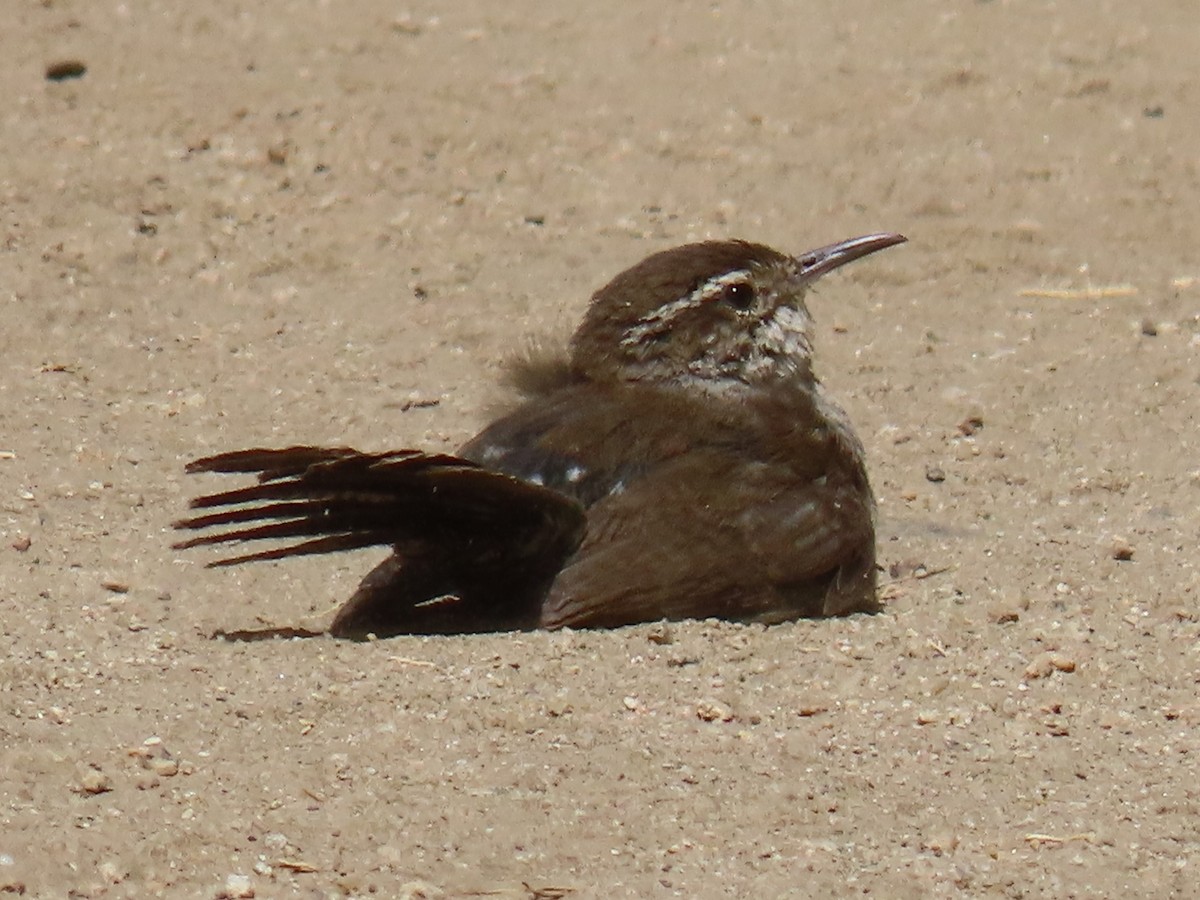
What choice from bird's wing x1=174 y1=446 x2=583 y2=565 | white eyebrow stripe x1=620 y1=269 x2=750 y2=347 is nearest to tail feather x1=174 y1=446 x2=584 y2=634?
bird's wing x1=174 y1=446 x2=583 y2=565

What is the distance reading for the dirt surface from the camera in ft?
15.0

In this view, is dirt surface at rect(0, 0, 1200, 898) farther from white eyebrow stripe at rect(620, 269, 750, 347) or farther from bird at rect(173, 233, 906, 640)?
white eyebrow stripe at rect(620, 269, 750, 347)

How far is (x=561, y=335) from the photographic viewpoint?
765cm

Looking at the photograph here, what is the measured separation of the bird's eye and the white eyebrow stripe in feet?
0.03

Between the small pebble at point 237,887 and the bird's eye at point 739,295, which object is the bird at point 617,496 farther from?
the small pebble at point 237,887

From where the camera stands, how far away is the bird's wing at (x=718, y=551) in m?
5.59

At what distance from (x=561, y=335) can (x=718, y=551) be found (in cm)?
213

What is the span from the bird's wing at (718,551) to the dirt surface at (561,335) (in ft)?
0.40

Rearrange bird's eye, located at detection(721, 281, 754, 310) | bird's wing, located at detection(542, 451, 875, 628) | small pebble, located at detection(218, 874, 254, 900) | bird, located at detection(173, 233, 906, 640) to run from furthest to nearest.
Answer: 1. bird's eye, located at detection(721, 281, 754, 310)
2. bird's wing, located at detection(542, 451, 875, 628)
3. bird, located at detection(173, 233, 906, 640)
4. small pebble, located at detection(218, 874, 254, 900)

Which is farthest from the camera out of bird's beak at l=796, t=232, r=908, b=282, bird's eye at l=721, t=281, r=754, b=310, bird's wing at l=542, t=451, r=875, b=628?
bird's beak at l=796, t=232, r=908, b=282

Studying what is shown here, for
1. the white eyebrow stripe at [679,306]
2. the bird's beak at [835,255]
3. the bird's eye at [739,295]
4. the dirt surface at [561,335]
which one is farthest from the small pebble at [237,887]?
the bird's beak at [835,255]

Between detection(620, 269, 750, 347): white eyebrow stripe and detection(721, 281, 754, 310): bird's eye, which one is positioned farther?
detection(721, 281, 754, 310): bird's eye

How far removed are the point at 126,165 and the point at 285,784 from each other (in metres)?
5.36

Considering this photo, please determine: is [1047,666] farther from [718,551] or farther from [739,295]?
[739,295]
